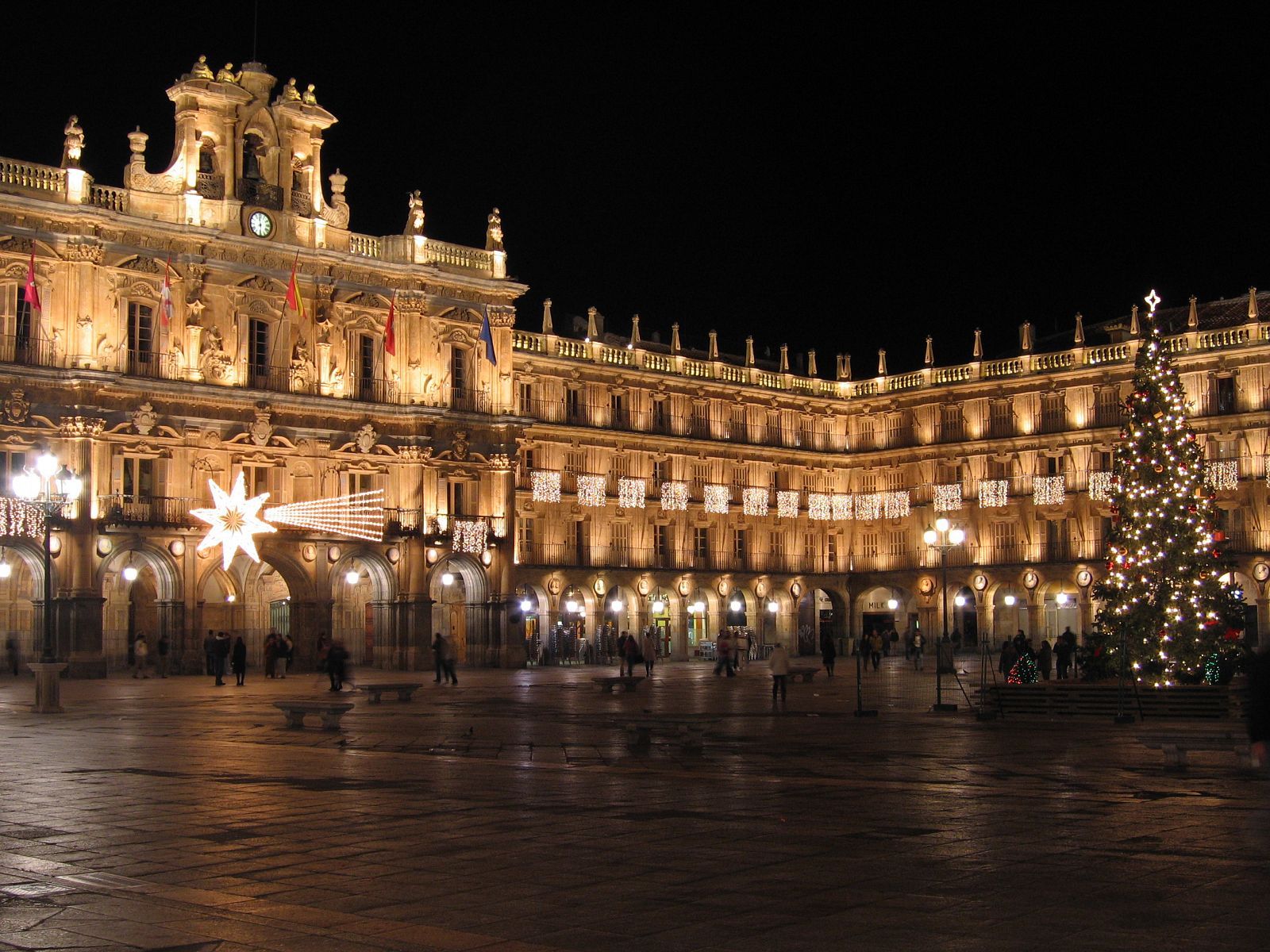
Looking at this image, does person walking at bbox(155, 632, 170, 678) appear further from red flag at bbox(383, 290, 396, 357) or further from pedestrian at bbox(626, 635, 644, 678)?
pedestrian at bbox(626, 635, 644, 678)

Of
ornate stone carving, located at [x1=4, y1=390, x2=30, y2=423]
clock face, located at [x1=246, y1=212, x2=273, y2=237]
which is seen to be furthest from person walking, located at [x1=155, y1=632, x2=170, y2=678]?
clock face, located at [x1=246, y1=212, x2=273, y2=237]

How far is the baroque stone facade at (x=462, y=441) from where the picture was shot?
158 feet

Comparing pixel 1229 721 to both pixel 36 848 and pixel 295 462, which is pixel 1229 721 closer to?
pixel 36 848

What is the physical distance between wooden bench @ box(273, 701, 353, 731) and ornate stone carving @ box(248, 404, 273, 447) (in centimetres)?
2715

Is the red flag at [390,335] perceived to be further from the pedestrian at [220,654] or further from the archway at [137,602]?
the pedestrian at [220,654]

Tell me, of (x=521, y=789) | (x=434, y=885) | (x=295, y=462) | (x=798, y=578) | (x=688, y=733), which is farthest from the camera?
(x=798, y=578)

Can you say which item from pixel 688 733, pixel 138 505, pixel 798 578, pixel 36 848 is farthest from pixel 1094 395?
pixel 36 848

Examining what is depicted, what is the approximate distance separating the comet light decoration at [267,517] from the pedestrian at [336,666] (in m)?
14.0

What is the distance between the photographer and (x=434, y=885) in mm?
10281

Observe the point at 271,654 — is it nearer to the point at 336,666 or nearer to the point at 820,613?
the point at 336,666

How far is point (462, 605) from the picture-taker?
5819 cm

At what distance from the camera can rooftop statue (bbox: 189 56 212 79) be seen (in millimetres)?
52000

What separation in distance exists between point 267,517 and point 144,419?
521 cm

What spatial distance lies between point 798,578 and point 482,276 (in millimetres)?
26516
